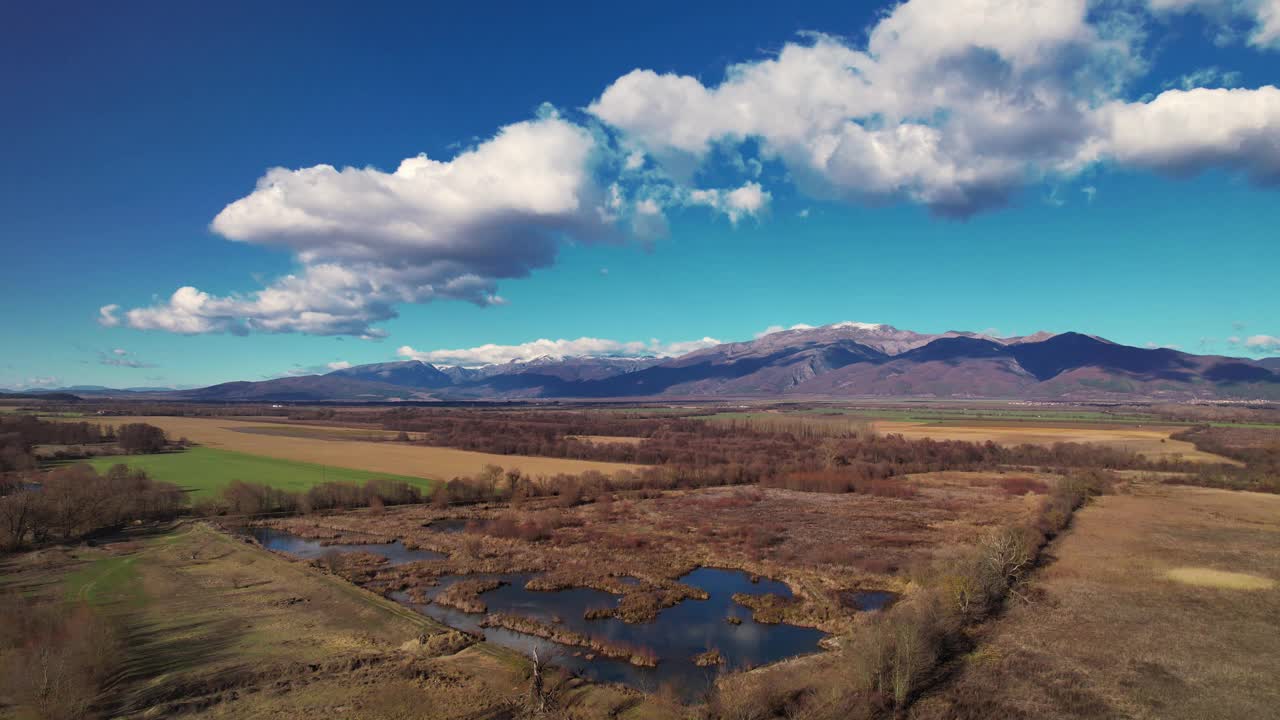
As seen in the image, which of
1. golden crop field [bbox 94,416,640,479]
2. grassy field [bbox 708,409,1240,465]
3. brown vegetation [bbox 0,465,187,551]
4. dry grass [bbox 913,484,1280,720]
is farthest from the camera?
grassy field [bbox 708,409,1240,465]

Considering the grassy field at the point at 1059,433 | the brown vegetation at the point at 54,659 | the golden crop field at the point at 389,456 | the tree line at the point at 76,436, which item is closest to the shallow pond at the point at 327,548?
the brown vegetation at the point at 54,659

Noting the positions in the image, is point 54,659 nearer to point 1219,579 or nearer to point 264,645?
point 264,645

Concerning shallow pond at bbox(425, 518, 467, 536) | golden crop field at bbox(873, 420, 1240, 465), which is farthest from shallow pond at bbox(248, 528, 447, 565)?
golden crop field at bbox(873, 420, 1240, 465)

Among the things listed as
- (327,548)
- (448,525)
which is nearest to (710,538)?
(448,525)

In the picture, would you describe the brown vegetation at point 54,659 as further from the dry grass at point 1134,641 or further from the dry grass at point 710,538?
the dry grass at point 1134,641

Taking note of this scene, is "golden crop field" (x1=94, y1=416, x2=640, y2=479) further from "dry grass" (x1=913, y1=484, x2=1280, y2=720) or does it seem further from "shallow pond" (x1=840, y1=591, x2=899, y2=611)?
"dry grass" (x1=913, y1=484, x2=1280, y2=720)

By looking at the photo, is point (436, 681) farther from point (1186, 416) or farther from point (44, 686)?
point (1186, 416)
